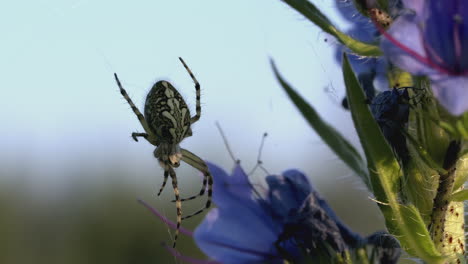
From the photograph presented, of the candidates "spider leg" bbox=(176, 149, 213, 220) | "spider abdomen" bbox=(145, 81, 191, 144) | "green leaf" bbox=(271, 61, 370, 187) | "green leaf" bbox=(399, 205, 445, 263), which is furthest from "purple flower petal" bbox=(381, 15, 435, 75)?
"spider abdomen" bbox=(145, 81, 191, 144)

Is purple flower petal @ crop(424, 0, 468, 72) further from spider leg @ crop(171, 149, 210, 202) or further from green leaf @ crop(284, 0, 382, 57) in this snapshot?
spider leg @ crop(171, 149, 210, 202)

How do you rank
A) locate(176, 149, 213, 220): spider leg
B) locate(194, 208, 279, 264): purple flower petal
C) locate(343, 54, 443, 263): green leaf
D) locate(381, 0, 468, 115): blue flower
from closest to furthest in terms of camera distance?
locate(381, 0, 468, 115): blue flower
locate(343, 54, 443, 263): green leaf
locate(194, 208, 279, 264): purple flower petal
locate(176, 149, 213, 220): spider leg

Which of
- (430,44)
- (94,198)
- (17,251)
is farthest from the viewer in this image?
(94,198)

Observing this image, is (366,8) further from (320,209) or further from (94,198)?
(94,198)

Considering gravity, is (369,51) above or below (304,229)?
above

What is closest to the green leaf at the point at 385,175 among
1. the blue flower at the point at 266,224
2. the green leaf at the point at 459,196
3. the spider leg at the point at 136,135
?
the green leaf at the point at 459,196

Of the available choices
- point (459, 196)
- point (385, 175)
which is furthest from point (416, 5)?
point (459, 196)

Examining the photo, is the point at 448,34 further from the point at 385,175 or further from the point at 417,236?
the point at 417,236

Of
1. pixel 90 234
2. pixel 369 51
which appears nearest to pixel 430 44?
pixel 369 51
